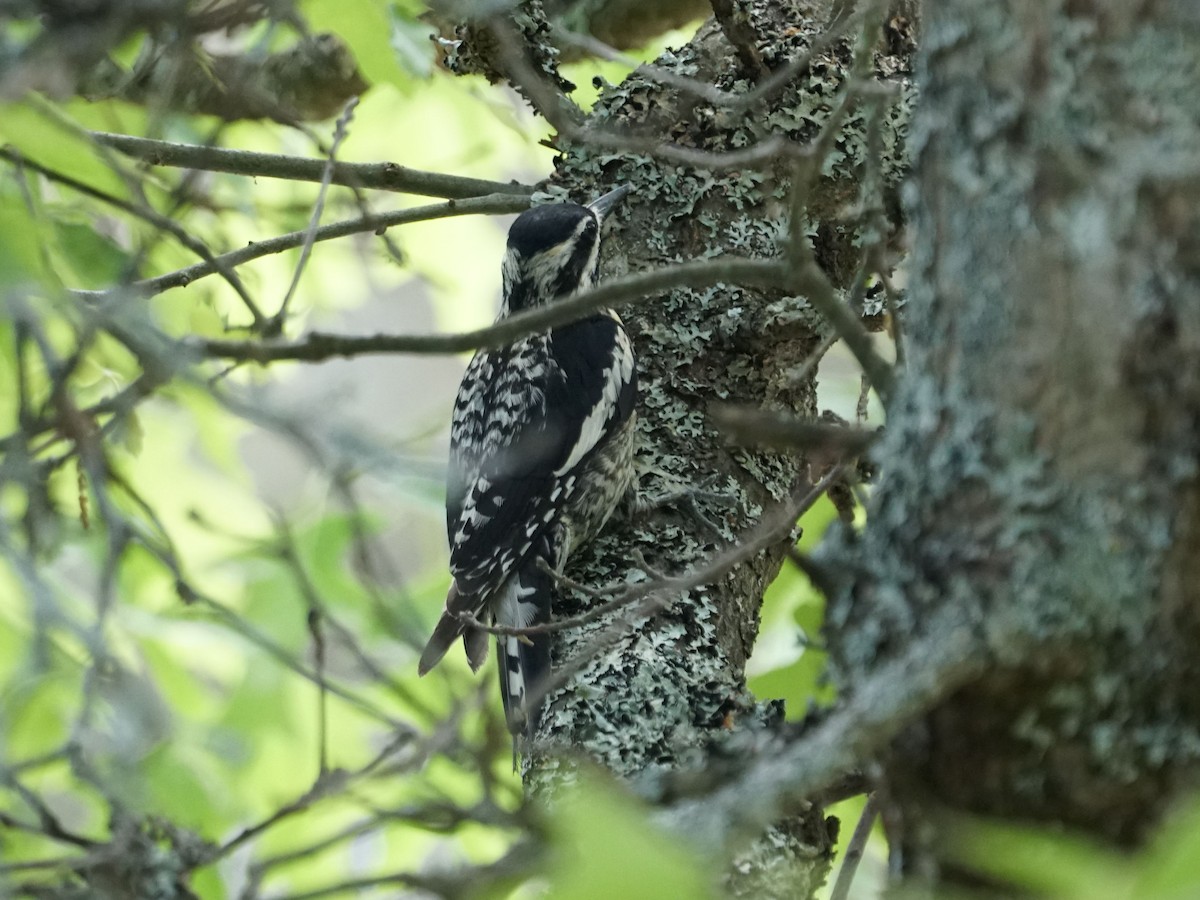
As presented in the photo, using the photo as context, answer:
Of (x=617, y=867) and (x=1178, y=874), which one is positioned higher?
(x=617, y=867)

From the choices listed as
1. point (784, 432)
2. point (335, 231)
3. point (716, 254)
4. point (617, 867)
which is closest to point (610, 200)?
point (716, 254)

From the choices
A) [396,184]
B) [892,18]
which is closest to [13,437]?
[396,184]

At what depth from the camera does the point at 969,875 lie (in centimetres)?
107

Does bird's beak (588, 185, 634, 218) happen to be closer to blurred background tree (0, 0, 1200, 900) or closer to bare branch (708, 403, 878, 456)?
blurred background tree (0, 0, 1200, 900)

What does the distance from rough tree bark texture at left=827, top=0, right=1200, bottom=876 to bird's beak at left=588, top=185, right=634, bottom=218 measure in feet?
4.81

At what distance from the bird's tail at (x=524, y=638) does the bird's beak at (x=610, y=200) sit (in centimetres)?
70

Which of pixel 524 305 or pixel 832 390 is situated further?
pixel 832 390

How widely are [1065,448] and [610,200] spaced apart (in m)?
1.62

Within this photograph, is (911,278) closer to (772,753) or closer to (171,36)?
(772,753)

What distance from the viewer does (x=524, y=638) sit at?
221 cm

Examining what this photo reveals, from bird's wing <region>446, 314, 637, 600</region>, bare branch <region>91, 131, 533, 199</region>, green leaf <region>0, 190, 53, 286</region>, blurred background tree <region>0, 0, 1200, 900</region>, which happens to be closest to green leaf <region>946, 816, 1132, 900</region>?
blurred background tree <region>0, 0, 1200, 900</region>

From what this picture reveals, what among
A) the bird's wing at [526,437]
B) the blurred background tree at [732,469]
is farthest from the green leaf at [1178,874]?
the bird's wing at [526,437]

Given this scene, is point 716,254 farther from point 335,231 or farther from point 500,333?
point 500,333

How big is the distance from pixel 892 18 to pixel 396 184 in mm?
1038
